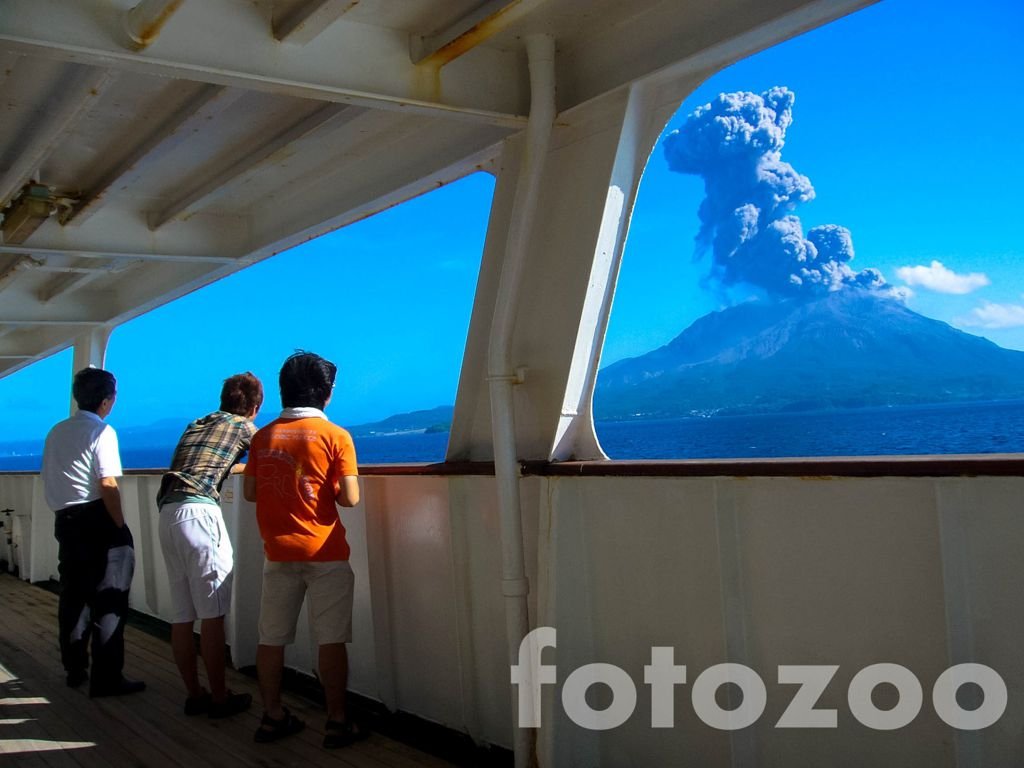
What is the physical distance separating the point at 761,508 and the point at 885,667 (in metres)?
0.46

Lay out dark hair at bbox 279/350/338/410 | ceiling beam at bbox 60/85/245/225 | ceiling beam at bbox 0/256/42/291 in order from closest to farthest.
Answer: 1. dark hair at bbox 279/350/338/410
2. ceiling beam at bbox 60/85/245/225
3. ceiling beam at bbox 0/256/42/291

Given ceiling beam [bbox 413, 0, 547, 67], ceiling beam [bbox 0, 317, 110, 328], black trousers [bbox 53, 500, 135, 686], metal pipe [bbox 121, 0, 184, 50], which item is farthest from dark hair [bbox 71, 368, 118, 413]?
ceiling beam [bbox 0, 317, 110, 328]

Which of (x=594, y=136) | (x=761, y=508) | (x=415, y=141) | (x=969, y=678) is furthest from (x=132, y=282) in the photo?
(x=969, y=678)

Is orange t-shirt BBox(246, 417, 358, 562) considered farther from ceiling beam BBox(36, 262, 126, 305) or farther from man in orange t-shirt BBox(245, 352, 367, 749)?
ceiling beam BBox(36, 262, 126, 305)

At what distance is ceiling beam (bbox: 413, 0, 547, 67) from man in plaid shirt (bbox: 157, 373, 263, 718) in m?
1.46

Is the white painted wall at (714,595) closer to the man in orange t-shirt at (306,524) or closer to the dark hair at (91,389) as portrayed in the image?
the man in orange t-shirt at (306,524)

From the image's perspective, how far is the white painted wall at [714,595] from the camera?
1961 mm

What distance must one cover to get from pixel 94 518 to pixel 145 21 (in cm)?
238

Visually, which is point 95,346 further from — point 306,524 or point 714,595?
point 714,595

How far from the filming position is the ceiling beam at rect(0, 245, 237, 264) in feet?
16.4

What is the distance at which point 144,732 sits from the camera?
3504 mm

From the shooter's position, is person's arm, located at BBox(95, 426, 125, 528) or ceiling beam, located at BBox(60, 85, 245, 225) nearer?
ceiling beam, located at BBox(60, 85, 245, 225)

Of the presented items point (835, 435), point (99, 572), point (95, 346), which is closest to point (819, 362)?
point (835, 435)

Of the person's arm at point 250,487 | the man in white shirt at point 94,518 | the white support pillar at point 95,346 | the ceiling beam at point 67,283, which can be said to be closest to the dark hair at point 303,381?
the person's arm at point 250,487
